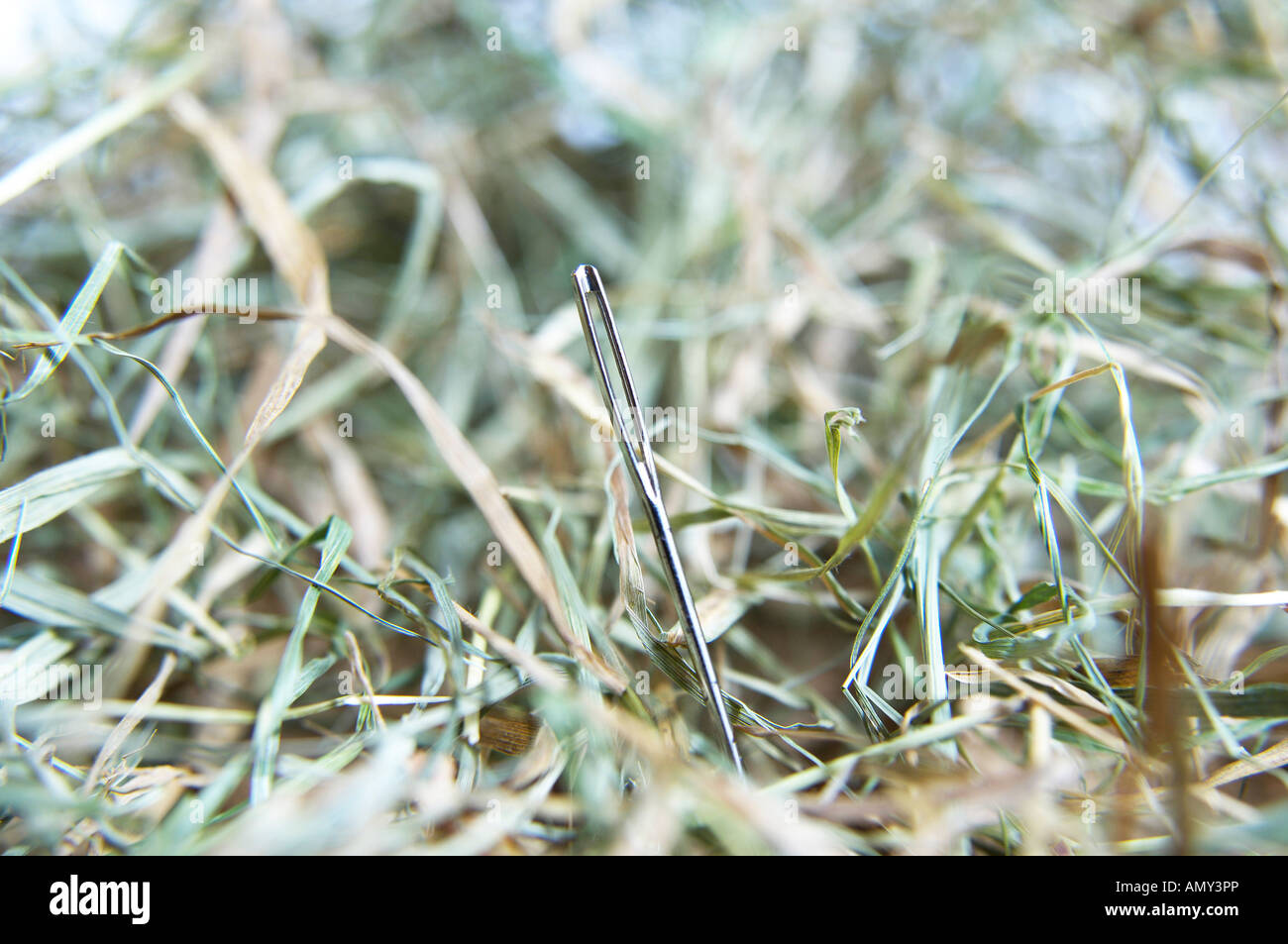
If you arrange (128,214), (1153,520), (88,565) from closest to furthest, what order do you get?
(1153,520)
(88,565)
(128,214)

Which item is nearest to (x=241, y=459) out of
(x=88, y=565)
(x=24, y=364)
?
(x=24, y=364)

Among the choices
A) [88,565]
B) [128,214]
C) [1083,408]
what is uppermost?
[128,214]

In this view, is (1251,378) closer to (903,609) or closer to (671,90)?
(903,609)

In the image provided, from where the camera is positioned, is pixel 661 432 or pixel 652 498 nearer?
pixel 652 498

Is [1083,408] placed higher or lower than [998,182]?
lower
